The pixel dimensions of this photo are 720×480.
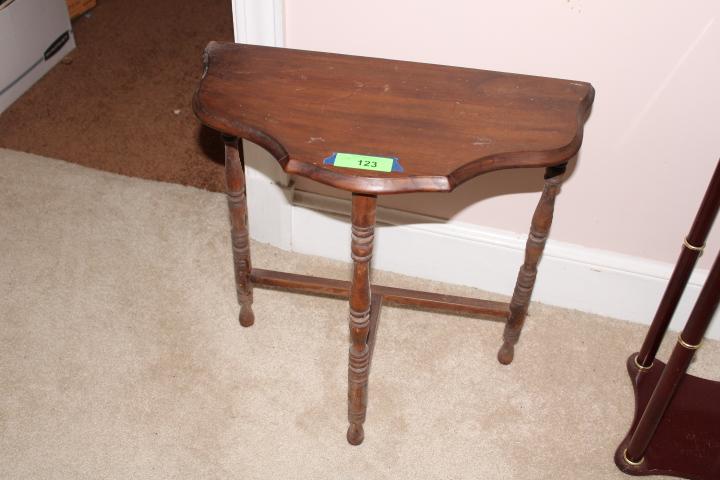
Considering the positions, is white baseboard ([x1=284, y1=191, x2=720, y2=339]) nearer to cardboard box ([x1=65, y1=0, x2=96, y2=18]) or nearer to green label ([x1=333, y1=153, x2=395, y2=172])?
green label ([x1=333, y1=153, x2=395, y2=172])

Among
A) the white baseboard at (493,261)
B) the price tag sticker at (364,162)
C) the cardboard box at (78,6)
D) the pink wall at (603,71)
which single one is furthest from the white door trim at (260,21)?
the cardboard box at (78,6)

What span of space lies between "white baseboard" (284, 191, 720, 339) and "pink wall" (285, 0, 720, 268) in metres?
0.05

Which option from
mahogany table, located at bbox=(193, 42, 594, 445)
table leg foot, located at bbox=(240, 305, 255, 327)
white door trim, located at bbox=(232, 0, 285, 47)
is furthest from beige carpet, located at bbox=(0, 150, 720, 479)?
white door trim, located at bbox=(232, 0, 285, 47)

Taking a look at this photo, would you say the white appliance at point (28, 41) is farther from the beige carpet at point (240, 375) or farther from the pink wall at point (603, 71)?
the pink wall at point (603, 71)

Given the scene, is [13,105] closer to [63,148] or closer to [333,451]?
[63,148]

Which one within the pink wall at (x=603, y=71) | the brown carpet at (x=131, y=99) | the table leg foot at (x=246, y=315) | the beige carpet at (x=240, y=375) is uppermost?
the pink wall at (x=603, y=71)

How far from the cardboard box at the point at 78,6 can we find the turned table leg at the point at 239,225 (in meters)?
1.55

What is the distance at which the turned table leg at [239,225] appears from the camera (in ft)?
5.11

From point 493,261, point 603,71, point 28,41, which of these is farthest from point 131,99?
point 603,71

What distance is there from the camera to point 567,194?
1751 mm

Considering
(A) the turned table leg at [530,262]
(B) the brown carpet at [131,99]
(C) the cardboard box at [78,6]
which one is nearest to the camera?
(A) the turned table leg at [530,262]

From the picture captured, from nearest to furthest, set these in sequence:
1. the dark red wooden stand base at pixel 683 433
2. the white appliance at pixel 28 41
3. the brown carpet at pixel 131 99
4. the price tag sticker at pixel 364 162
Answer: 1. the price tag sticker at pixel 364 162
2. the dark red wooden stand base at pixel 683 433
3. the brown carpet at pixel 131 99
4. the white appliance at pixel 28 41

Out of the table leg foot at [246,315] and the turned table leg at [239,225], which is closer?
the turned table leg at [239,225]

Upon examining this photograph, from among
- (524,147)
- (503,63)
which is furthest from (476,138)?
(503,63)
